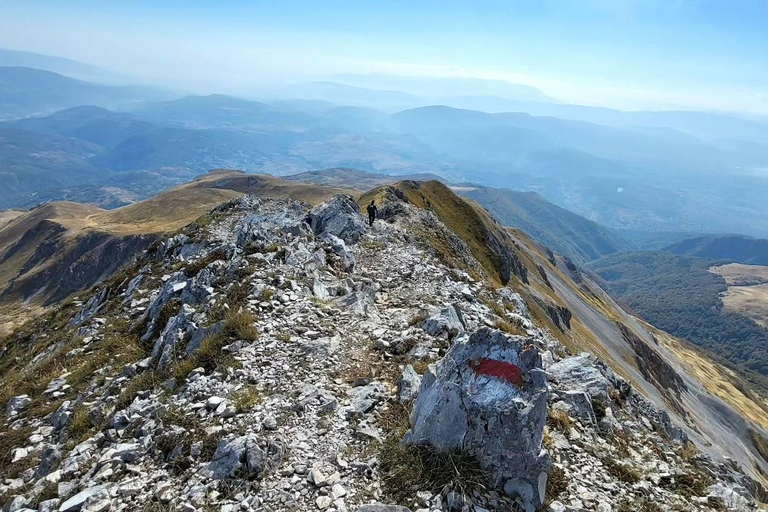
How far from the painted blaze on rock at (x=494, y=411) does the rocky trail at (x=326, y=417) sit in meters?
0.03

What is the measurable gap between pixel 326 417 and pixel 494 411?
4402mm

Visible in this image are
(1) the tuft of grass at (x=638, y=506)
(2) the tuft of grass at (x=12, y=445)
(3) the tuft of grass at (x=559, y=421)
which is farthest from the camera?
(3) the tuft of grass at (x=559, y=421)

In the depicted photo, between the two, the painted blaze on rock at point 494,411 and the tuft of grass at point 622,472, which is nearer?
the painted blaze on rock at point 494,411

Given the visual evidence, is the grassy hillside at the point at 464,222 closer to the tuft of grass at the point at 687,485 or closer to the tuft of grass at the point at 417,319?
the tuft of grass at the point at 417,319

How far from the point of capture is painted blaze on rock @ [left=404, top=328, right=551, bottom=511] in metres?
9.09

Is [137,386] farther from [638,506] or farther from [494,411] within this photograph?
[638,506]

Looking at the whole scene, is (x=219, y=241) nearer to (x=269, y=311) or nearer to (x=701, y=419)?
(x=269, y=311)

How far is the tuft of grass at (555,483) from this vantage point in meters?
9.14

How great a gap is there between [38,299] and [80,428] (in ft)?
417

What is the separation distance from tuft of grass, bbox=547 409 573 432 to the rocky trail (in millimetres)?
62

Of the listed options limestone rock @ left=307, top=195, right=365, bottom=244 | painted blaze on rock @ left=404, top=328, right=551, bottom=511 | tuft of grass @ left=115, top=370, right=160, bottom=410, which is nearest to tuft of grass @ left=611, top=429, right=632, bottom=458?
painted blaze on rock @ left=404, top=328, right=551, bottom=511

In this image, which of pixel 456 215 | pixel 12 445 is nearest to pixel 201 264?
pixel 12 445

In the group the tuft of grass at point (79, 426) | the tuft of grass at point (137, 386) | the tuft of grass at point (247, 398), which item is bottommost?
the tuft of grass at point (79, 426)

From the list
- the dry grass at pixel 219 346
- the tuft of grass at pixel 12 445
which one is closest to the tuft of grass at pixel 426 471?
the dry grass at pixel 219 346
